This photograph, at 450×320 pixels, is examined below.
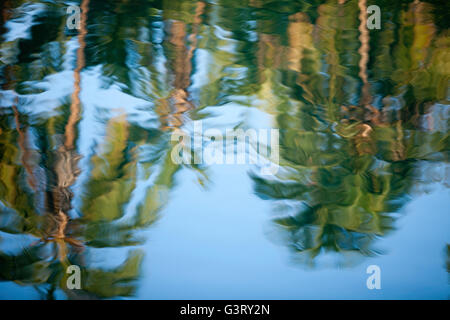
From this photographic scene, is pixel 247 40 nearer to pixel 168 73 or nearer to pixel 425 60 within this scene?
pixel 168 73

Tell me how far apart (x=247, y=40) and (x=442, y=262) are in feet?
2.23

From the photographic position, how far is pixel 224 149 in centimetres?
76

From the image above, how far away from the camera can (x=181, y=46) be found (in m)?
0.79

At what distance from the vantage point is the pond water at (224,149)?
729mm

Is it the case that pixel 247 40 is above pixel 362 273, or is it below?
above

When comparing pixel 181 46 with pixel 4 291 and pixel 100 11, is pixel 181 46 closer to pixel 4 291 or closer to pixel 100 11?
pixel 100 11

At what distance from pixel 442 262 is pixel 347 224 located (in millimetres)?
226

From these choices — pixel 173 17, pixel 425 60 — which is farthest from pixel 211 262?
pixel 425 60

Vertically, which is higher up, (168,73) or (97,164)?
(168,73)

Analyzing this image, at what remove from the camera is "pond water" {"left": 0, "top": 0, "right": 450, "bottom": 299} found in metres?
0.73

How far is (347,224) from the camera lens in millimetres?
743
